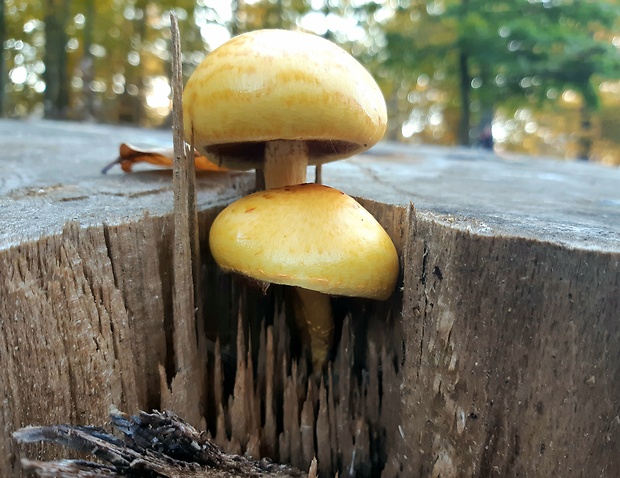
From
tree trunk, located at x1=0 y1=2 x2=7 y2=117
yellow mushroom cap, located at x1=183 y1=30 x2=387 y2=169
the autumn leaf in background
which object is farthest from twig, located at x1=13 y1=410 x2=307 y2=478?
tree trunk, located at x1=0 y1=2 x2=7 y2=117

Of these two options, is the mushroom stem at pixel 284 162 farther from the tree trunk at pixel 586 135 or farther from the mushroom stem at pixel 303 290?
the tree trunk at pixel 586 135

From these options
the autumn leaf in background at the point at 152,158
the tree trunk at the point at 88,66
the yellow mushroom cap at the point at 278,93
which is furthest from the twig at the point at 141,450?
the tree trunk at the point at 88,66

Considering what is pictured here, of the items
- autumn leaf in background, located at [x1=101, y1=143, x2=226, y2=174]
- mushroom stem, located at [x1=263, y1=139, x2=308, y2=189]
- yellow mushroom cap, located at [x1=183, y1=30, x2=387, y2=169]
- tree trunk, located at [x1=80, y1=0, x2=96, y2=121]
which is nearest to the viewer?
yellow mushroom cap, located at [x1=183, y1=30, x2=387, y2=169]

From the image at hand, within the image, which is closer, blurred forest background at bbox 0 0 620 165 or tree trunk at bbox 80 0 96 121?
blurred forest background at bbox 0 0 620 165

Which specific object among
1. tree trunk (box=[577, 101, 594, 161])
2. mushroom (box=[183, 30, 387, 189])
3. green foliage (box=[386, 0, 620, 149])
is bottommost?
mushroom (box=[183, 30, 387, 189])

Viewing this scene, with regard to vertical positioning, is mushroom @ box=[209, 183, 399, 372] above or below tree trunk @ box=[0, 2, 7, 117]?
below

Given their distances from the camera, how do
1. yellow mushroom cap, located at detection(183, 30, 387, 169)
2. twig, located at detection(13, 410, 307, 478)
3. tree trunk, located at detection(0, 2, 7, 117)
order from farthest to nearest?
tree trunk, located at detection(0, 2, 7, 117)
yellow mushroom cap, located at detection(183, 30, 387, 169)
twig, located at detection(13, 410, 307, 478)

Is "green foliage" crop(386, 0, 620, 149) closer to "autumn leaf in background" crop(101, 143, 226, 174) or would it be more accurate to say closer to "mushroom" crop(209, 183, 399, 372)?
"autumn leaf in background" crop(101, 143, 226, 174)

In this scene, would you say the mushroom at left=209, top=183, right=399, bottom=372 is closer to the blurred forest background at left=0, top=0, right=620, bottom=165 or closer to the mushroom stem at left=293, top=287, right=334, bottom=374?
the mushroom stem at left=293, top=287, right=334, bottom=374
